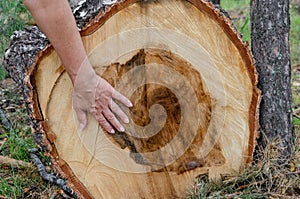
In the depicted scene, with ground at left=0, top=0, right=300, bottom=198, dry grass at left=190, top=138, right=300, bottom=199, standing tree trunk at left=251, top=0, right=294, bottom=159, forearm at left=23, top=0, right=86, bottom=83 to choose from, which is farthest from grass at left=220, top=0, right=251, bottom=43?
forearm at left=23, top=0, right=86, bottom=83

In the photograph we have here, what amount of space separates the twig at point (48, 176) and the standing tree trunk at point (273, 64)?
3.04 feet

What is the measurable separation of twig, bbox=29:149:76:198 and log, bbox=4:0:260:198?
6cm

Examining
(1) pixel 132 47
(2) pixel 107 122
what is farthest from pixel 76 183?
(1) pixel 132 47

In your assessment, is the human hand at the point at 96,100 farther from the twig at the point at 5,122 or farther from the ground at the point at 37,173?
the twig at the point at 5,122

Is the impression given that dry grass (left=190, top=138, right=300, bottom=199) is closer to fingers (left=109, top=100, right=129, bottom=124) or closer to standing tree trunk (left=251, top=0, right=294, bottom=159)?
standing tree trunk (left=251, top=0, right=294, bottom=159)

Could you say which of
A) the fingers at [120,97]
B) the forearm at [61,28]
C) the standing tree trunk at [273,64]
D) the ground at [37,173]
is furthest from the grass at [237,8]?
the forearm at [61,28]

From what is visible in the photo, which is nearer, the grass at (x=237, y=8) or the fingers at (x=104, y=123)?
the fingers at (x=104, y=123)

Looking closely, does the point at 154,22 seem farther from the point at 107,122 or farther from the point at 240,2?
the point at 240,2

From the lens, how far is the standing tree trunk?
2100mm

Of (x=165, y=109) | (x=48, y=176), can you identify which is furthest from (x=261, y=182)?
(x=48, y=176)

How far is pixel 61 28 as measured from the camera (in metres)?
1.77

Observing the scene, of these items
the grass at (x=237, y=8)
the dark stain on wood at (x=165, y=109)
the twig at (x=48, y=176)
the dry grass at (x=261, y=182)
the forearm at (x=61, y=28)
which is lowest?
the dry grass at (x=261, y=182)

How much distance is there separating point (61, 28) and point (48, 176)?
0.86 meters

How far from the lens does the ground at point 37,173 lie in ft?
6.75
